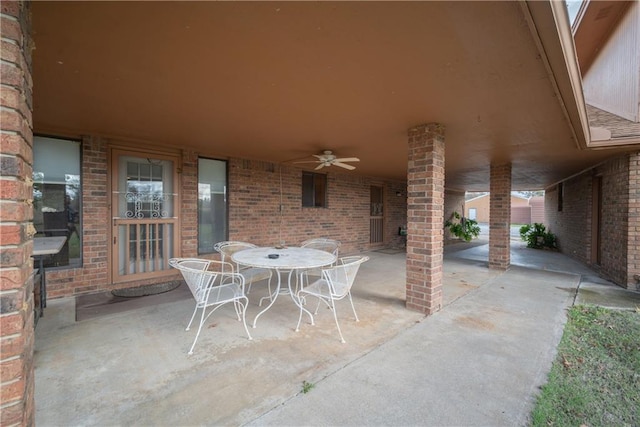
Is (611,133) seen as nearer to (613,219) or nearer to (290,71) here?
(613,219)

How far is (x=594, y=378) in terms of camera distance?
228 cm

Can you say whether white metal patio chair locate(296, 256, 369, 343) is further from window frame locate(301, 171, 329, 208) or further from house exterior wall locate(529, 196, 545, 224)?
house exterior wall locate(529, 196, 545, 224)

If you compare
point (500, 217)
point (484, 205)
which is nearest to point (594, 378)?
point (500, 217)

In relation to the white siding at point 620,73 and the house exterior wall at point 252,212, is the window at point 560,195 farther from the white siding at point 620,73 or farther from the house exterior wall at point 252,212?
the house exterior wall at point 252,212

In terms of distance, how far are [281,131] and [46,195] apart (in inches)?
131

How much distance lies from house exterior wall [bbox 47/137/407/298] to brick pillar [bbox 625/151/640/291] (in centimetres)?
549

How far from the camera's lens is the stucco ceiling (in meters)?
1.61

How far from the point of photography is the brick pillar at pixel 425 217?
3.47m

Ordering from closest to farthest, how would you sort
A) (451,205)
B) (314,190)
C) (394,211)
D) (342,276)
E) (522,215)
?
(342,276) → (314,190) → (394,211) → (451,205) → (522,215)

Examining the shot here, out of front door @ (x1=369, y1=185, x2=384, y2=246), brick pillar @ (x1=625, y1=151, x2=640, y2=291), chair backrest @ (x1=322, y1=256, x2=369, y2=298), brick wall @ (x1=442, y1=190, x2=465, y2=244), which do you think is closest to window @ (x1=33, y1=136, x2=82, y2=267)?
chair backrest @ (x1=322, y1=256, x2=369, y2=298)

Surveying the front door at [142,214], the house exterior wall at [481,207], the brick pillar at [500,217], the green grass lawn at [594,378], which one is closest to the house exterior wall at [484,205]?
the house exterior wall at [481,207]

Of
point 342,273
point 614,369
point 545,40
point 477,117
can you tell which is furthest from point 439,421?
point 477,117

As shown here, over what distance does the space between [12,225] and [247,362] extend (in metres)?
1.90

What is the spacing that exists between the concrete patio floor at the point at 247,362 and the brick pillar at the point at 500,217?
2.32m
